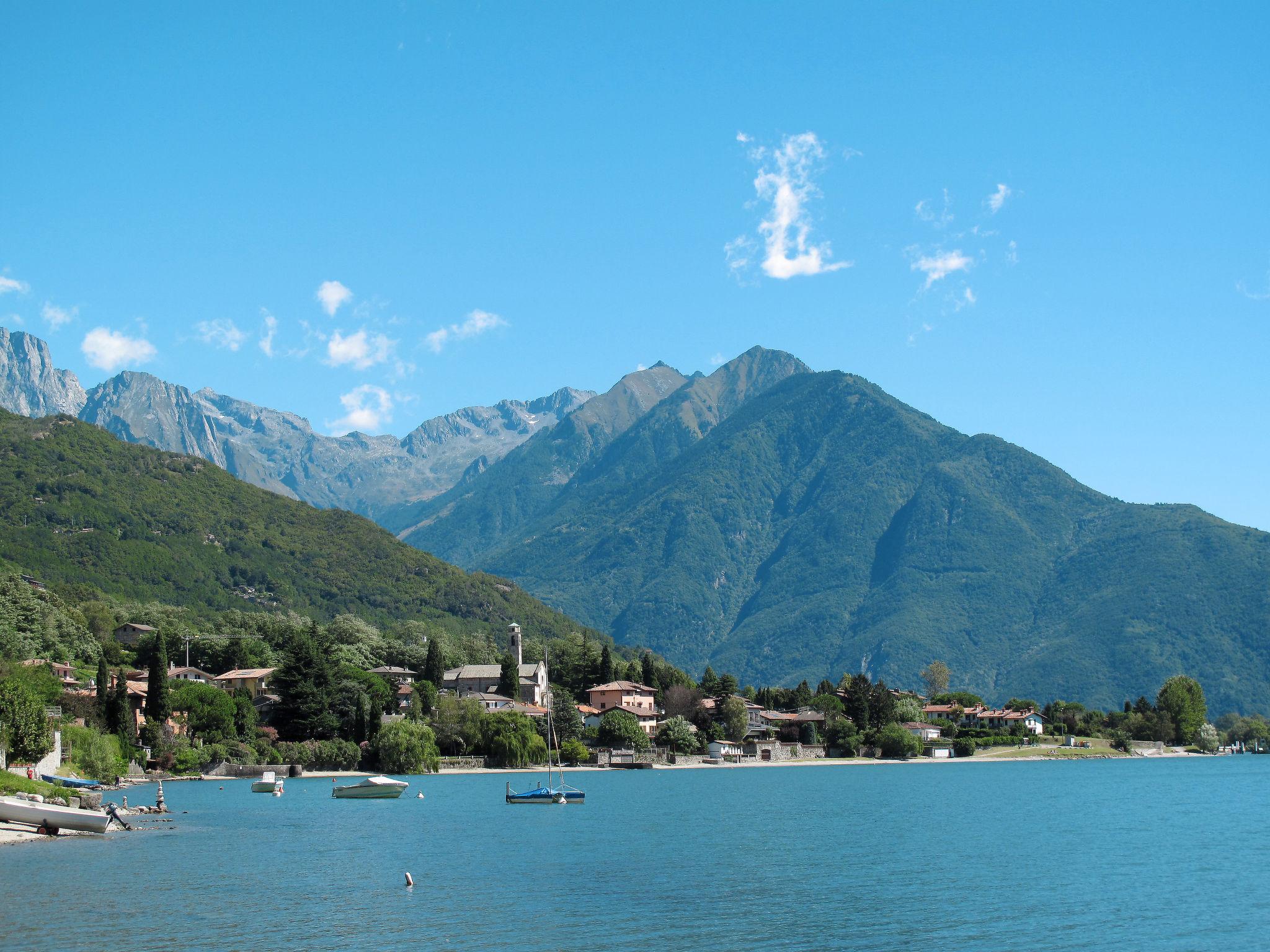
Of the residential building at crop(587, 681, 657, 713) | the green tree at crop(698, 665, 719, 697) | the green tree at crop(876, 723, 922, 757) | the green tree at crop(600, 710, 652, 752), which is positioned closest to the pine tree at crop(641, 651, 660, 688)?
the green tree at crop(698, 665, 719, 697)

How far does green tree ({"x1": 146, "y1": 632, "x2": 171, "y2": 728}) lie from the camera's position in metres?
103

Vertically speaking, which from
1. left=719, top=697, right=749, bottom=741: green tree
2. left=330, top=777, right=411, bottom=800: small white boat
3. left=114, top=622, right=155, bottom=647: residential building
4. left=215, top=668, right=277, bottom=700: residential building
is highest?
left=114, top=622, right=155, bottom=647: residential building

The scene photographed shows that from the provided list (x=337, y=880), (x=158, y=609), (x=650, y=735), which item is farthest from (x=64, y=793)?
(x=158, y=609)

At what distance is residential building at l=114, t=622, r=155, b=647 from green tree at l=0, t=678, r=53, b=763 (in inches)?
2876

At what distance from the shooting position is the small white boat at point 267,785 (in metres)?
90.4

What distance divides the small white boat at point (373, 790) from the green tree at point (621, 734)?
47.6 meters

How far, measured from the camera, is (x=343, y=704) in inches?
4729

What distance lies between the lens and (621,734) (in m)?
133

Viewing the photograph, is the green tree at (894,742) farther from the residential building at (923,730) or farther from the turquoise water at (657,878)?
the turquoise water at (657,878)

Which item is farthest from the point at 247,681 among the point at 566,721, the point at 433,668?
the point at 566,721

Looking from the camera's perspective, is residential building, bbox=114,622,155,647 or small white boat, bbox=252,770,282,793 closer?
small white boat, bbox=252,770,282,793

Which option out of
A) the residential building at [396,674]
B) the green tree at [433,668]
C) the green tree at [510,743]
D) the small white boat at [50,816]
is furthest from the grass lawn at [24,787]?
the green tree at [433,668]

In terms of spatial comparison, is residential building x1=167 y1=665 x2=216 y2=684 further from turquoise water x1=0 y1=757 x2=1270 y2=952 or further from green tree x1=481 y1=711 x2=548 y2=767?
turquoise water x1=0 y1=757 x2=1270 y2=952

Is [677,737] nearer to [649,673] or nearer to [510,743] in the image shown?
[649,673]
